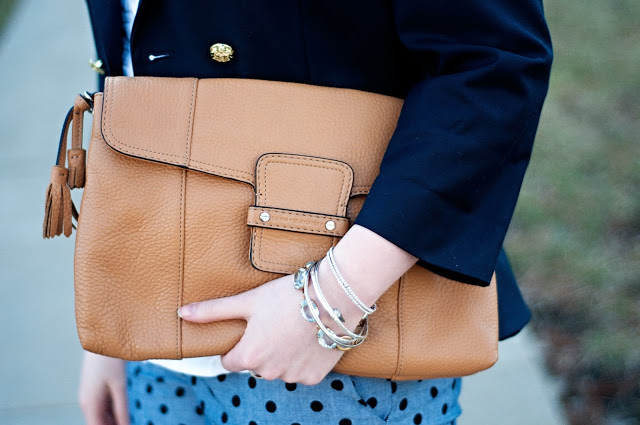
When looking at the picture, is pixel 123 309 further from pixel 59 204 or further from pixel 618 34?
pixel 618 34

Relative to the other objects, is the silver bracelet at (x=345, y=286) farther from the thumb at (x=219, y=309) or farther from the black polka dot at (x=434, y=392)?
the black polka dot at (x=434, y=392)

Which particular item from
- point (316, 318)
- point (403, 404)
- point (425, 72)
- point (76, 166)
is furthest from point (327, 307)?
point (76, 166)

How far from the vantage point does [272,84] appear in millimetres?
988

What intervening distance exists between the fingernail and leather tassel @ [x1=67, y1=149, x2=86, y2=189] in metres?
0.31

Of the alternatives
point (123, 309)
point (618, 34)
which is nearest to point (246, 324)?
point (123, 309)

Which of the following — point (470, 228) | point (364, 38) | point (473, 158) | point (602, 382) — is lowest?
point (602, 382)

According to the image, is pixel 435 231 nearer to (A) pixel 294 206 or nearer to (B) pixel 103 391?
(A) pixel 294 206

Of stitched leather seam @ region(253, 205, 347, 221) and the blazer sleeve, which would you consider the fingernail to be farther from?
the blazer sleeve

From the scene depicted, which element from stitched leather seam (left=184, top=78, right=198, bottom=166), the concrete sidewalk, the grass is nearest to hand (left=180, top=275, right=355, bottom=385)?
stitched leather seam (left=184, top=78, right=198, bottom=166)

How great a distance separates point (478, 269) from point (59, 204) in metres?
0.74

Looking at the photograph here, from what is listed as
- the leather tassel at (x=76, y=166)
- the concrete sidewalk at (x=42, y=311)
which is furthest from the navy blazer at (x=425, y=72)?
the concrete sidewalk at (x=42, y=311)

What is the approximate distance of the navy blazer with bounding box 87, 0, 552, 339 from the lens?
86 centimetres

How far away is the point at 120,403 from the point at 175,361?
0.33 m

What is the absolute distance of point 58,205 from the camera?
105 cm
